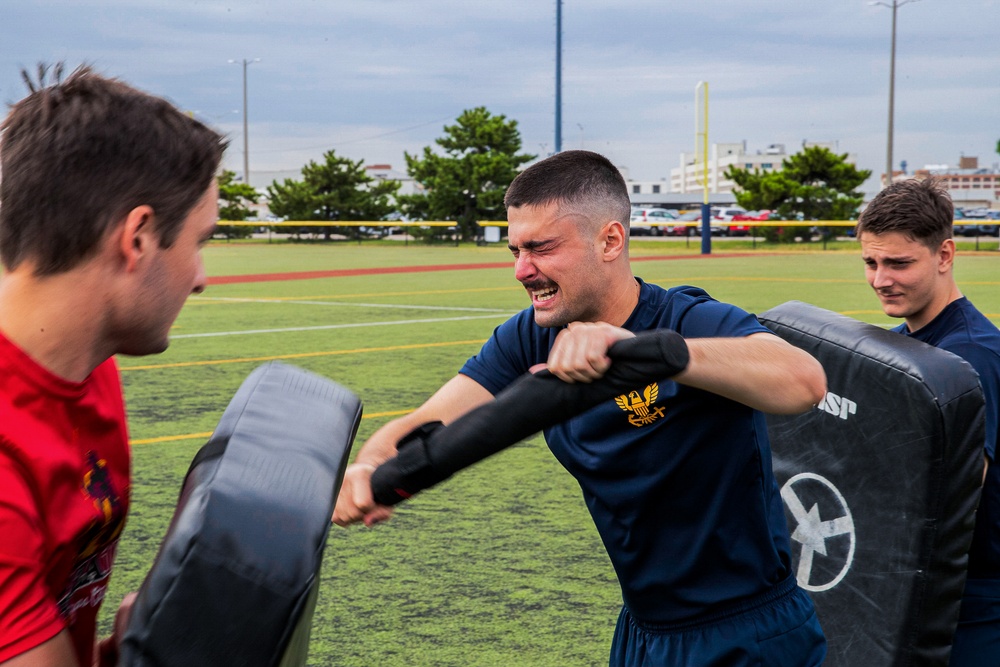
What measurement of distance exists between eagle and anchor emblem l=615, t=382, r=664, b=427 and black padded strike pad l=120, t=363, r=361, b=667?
130cm

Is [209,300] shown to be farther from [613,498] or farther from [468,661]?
[613,498]

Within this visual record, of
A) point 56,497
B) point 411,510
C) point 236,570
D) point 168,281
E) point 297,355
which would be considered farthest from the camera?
point 297,355

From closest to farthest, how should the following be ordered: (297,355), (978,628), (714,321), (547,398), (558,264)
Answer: (547,398) < (714,321) < (558,264) < (978,628) < (297,355)

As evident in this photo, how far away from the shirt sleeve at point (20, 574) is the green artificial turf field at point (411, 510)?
28 centimetres

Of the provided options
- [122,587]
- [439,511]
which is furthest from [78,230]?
[439,511]

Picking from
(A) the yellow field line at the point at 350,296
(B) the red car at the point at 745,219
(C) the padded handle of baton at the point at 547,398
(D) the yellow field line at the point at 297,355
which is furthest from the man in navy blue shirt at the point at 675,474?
(B) the red car at the point at 745,219

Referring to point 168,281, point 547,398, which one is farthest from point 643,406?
point 168,281

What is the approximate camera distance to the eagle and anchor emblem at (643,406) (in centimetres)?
266

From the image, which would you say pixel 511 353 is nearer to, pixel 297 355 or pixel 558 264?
pixel 558 264

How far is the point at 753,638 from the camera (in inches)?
105

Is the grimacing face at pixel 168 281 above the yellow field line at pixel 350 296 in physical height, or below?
above

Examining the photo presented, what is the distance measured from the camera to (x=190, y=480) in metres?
1.50

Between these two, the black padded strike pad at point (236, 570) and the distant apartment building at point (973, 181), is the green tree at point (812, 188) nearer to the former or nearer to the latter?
the black padded strike pad at point (236, 570)

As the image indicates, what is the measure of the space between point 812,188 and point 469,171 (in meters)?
14.6
